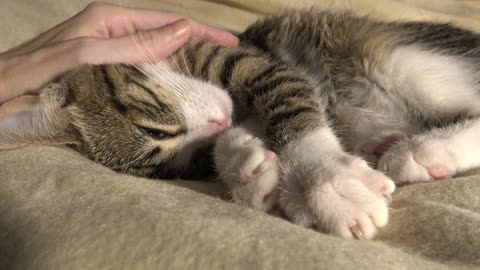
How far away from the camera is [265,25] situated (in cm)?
159

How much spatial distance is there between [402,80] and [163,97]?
0.67m

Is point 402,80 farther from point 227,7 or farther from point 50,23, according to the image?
point 50,23

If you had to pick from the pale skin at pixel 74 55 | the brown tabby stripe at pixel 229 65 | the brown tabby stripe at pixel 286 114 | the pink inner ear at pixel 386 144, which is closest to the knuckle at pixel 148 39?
the pale skin at pixel 74 55

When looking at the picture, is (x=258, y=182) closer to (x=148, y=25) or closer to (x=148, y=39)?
(x=148, y=39)

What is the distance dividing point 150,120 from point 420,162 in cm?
66

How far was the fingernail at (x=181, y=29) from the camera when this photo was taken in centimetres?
130

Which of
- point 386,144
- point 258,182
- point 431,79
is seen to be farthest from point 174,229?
Result: point 431,79

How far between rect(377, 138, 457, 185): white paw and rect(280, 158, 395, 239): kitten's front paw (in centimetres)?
19

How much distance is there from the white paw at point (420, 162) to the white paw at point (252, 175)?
0.94 ft

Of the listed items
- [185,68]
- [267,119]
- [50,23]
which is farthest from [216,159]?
[50,23]

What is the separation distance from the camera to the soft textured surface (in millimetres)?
561

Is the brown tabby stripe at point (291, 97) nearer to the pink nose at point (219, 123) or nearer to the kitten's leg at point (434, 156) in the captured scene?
the pink nose at point (219, 123)

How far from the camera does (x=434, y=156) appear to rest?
3.21ft

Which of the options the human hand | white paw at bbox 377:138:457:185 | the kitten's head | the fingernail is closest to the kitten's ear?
the kitten's head
